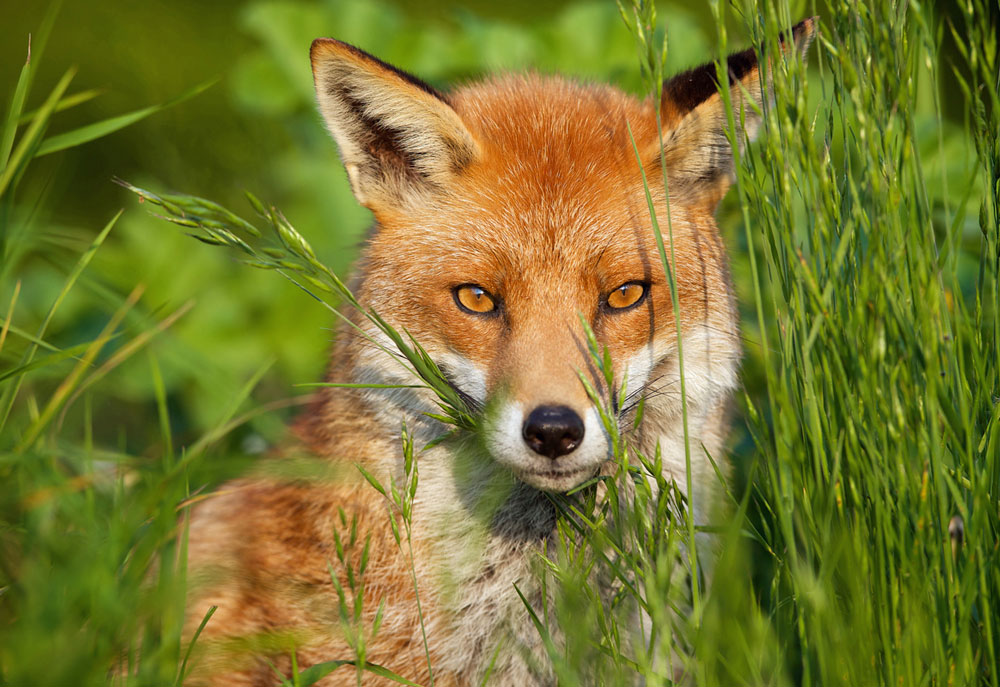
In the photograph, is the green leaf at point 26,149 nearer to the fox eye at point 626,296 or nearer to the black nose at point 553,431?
the black nose at point 553,431

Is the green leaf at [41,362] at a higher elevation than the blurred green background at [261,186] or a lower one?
lower

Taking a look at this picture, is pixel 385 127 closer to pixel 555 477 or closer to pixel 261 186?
pixel 555 477

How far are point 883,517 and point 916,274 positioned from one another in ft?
1.68

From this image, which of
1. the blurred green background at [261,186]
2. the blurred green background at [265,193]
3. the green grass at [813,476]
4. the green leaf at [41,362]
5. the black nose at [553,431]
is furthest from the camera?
the blurred green background at [261,186]

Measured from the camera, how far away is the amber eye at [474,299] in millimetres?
2619

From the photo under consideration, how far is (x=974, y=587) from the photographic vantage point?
5.70 feet

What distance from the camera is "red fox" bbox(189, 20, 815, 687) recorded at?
2553 millimetres

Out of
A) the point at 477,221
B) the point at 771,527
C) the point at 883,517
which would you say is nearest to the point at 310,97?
the point at 477,221

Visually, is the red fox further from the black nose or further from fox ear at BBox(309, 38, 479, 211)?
the black nose

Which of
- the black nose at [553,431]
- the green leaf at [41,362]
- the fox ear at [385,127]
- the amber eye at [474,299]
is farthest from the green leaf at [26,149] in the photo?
the black nose at [553,431]

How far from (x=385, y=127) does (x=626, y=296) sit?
941mm

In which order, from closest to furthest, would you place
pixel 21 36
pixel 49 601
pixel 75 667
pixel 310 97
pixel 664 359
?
1. pixel 75 667
2. pixel 49 601
3. pixel 664 359
4. pixel 310 97
5. pixel 21 36

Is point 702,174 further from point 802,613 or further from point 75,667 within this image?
point 75,667

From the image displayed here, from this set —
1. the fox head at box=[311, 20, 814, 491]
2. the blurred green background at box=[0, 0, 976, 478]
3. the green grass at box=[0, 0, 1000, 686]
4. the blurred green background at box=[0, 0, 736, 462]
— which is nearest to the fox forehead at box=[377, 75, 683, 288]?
the fox head at box=[311, 20, 814, 491]
